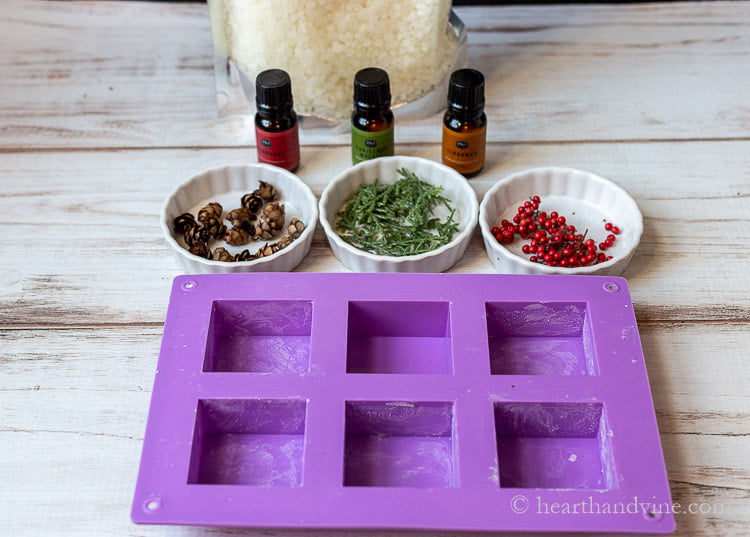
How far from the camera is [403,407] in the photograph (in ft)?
2.48

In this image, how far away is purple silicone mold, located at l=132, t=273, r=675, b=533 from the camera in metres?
0.69

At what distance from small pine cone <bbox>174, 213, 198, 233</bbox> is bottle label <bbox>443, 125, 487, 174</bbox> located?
0.98 ft

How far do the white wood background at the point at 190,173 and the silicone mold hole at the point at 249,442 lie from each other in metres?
0.05

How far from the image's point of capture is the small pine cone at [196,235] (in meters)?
0.91

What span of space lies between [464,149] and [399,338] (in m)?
0.25

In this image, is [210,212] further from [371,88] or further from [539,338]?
[539,338]

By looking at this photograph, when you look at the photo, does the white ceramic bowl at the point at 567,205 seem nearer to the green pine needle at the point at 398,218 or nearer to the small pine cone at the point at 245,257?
the green pine needle at the point at 398,218

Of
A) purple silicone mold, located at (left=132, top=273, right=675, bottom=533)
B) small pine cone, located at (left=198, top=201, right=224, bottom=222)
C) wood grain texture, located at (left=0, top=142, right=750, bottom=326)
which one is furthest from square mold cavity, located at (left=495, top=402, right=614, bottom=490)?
small pine cone, located at (left=198, top=201, right=224, bottom=222)

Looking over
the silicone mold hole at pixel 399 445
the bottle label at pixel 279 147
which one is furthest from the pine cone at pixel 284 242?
the silicone mold hole at pixel 399 445

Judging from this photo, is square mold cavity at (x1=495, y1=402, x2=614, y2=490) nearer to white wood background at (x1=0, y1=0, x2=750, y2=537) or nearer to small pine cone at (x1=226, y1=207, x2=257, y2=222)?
white wood background at (x1=0, y1=0, x2=750, y2=537)

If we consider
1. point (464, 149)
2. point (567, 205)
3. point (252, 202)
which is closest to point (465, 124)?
point (464, 149)

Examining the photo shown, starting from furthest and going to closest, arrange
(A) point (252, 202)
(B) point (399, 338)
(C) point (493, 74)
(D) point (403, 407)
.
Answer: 1. (C) point (493, 74)
2. (A) point (252, 202)
3. (B) point (399, 338)
4. (D) point (403, 407)

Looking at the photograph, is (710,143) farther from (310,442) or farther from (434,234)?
(310,442)

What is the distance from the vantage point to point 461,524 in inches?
26.6
